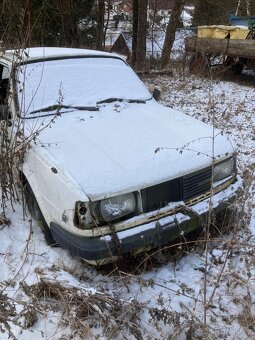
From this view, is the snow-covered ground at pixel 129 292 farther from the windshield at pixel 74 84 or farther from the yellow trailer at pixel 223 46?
the yellow trailer at pixel 223 46

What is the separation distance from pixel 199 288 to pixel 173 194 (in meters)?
0.72

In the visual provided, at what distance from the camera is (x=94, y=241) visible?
Answer: 2.67 metres

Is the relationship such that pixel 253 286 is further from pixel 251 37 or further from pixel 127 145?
pixel 251 37

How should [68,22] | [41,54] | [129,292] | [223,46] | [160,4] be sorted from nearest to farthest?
[129,292], [41,54], [223,46], [68,22], [160,4]

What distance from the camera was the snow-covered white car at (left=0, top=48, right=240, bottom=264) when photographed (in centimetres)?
270

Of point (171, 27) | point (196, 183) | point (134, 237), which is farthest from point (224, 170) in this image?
point (171, 27)

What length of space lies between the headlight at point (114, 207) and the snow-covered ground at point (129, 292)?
409 millimetres

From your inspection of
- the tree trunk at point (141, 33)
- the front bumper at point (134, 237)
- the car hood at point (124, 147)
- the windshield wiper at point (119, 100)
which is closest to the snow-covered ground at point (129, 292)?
the front bumper at point (134, 237)

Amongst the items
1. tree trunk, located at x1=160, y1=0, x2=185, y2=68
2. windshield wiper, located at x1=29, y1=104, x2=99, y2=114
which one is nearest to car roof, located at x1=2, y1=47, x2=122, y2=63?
windshield wiper, located at x1=29, y1=104, x2=99, y2=114

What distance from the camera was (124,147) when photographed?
3.06 metres

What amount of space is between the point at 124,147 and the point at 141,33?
443 inches

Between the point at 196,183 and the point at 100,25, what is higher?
the point at 100,25

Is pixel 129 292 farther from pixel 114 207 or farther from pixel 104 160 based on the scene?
pixel 104 160

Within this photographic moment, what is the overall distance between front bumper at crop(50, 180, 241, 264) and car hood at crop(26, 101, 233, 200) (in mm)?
302
